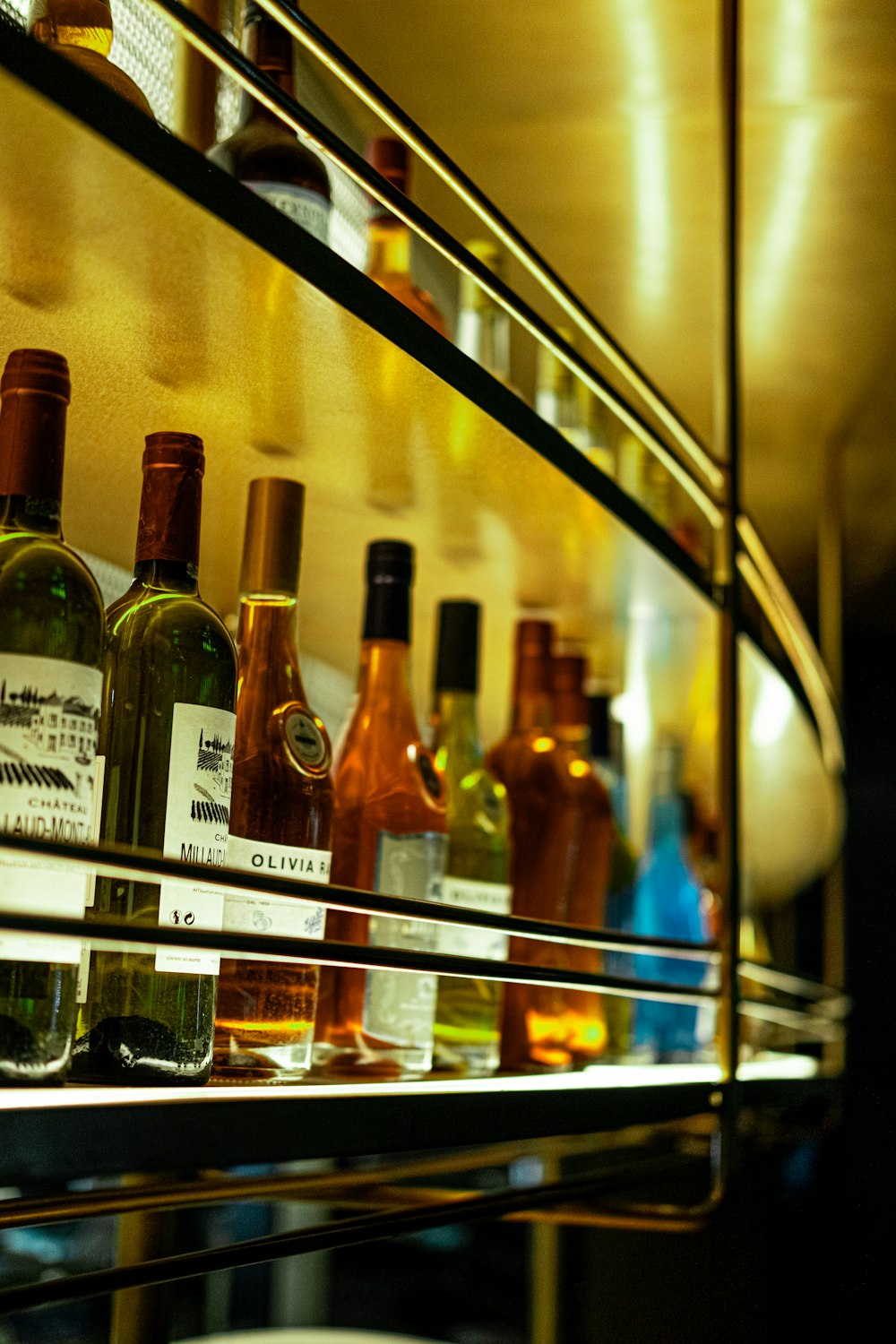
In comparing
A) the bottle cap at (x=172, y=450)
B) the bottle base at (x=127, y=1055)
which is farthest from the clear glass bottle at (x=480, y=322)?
the bottle base at (x=127, y=1055)

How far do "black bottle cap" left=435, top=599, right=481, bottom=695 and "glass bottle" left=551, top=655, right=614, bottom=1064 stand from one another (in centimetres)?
14

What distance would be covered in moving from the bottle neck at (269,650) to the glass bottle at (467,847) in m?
0.13

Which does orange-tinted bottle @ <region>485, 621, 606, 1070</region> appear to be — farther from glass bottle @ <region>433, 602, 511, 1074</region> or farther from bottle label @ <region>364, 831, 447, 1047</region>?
bottle label @ <region>364, 831, 447, 1047</region>

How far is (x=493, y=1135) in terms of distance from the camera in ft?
1.92

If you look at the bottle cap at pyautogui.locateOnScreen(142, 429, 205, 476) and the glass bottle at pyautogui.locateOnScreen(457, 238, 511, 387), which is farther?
the glass bottle at pyautogui.locateOnScreen(457, 238, 511, 387)

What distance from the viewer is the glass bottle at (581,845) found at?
0.96 metres

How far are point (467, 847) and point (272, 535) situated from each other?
315mm

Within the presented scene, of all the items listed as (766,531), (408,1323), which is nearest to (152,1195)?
(408,1323)

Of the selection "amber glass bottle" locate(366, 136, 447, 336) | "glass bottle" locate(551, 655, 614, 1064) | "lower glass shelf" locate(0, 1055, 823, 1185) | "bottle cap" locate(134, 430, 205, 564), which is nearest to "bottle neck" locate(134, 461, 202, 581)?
"bottle cap" locate(134, 430, 205, 564)

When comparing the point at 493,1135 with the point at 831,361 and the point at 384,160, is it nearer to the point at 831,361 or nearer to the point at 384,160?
the point at 384,160

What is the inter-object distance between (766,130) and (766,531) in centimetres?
94

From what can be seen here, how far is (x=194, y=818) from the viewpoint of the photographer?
0.53 meters

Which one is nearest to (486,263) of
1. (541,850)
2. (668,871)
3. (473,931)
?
(541,850)

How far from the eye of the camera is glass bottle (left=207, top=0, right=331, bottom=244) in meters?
0.70
